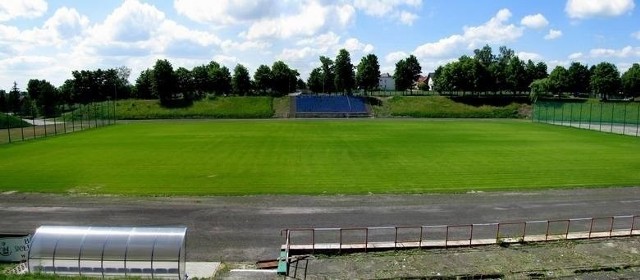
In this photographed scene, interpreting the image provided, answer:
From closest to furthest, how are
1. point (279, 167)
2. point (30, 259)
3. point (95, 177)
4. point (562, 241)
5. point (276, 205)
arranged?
point (30, 259), point (562, 241), point (276, 205), point (95, 177), point (279, 167)

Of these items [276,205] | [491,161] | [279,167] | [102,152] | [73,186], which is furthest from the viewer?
[102,152]

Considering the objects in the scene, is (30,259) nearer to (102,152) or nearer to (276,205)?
(276,205)

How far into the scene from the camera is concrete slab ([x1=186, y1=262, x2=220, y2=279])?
16.4m

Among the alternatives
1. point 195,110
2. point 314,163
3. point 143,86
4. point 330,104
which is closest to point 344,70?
point 330,104

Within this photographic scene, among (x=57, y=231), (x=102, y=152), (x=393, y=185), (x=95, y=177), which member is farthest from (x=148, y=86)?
(x=57, y=231)

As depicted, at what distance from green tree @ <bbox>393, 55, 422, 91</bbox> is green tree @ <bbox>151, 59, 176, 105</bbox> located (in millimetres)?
56310

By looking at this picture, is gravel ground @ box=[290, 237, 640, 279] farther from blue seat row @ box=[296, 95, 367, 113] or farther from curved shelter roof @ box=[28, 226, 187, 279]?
blue seat row @ box=[296, 95, 367, 113]

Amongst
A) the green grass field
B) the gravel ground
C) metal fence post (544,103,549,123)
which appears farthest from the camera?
metal fence post (544,103,549,123)

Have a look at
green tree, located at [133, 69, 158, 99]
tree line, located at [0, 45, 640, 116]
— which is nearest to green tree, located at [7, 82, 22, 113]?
tree line, located at [0, 45, 640, 116]

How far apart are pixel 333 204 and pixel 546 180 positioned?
1506 cm

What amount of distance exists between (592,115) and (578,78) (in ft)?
217

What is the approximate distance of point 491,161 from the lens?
126ft

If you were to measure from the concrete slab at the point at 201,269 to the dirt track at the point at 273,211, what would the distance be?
4.12 ft

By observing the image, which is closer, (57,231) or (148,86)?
(57,231)
